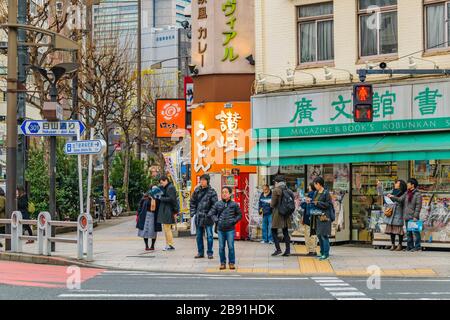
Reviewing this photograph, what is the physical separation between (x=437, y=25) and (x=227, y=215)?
9.21 meters

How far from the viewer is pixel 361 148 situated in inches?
918

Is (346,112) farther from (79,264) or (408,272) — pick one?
(79,264)

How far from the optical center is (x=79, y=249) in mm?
19438

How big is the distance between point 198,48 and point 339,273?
12623mm

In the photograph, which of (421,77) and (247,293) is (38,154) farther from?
(247,293)

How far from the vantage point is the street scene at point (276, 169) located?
17.8 m

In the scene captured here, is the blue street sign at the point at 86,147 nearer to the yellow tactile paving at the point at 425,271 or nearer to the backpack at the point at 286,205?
the backpack at the point at 286,205

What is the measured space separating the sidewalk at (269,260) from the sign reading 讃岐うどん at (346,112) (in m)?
3.38

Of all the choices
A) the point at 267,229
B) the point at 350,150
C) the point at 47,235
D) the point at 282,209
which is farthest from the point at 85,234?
the point at 350,150

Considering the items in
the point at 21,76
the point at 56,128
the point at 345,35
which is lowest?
the point at 56,128

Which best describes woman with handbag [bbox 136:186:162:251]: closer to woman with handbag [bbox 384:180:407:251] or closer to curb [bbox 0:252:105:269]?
curb [bbox 0:252:105:269]

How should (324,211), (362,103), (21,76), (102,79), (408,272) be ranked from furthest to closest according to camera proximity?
(102,79), (21,76), (362,103), (324,211), (408,272)

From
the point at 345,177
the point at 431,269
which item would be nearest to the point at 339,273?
the point at 431,269

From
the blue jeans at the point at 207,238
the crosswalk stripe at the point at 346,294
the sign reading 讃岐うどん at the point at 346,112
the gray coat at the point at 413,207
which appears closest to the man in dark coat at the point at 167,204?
the blue jeans at the point at 207,238
